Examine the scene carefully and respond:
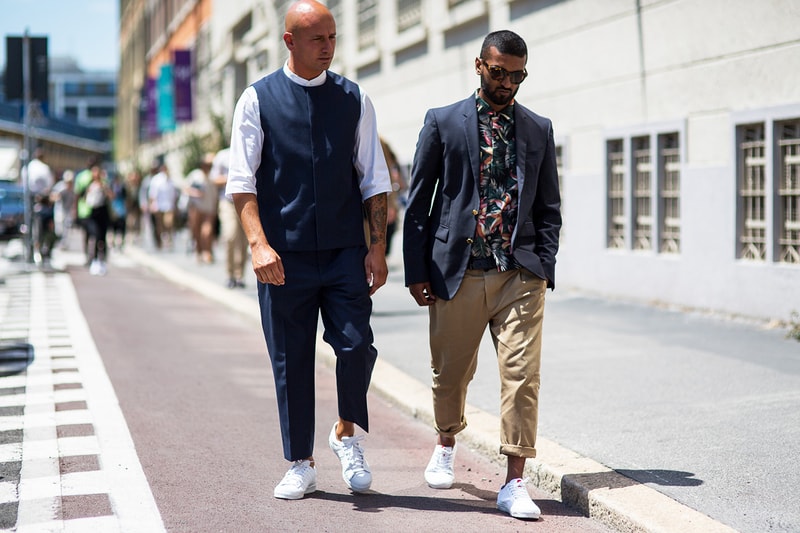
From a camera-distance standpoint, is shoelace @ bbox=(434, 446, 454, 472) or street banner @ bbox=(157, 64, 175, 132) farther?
street banner @ bbox=(157, 64, 175, 132)

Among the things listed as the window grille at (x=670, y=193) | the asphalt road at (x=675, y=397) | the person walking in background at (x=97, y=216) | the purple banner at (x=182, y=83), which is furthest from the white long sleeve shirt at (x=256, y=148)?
the purple banner at (x=182, y=83)

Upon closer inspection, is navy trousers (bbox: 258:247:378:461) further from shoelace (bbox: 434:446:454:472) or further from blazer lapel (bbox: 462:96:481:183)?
blazer lapel (bbox: 462:96:481:183)

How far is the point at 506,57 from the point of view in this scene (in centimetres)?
460

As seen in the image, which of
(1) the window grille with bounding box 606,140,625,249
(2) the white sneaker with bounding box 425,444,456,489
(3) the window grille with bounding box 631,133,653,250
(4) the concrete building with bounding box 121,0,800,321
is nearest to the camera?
(2) the white sneaker with bounding box 425,444,456,489

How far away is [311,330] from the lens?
4816 mm

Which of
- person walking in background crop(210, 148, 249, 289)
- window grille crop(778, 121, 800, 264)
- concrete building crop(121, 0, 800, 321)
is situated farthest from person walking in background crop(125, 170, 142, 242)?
window grille crop(778, 121, 800, 264)

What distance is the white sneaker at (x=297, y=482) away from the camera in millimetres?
4820

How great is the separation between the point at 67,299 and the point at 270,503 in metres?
9.79

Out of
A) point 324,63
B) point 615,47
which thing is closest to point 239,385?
point 324,63

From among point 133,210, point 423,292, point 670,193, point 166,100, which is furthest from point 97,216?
point 166,100

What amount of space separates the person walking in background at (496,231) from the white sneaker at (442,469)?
0.39 metres

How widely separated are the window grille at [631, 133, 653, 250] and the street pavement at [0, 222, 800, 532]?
1.40m

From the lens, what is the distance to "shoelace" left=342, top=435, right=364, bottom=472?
491 cm

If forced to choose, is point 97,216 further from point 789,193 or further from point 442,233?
point 442,233
